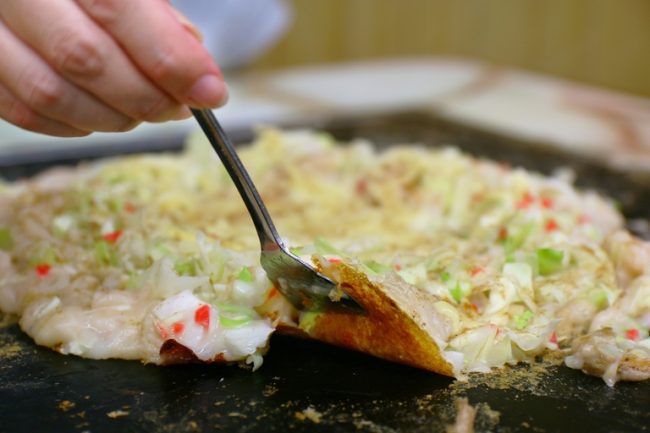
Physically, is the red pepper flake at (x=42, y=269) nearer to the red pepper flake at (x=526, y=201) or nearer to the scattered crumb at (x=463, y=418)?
the scattered crumb at (x=463, y=418)

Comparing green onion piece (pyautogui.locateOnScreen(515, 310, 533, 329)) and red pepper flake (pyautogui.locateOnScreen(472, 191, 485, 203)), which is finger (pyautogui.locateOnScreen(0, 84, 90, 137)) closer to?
green onion piece (pyautogui.locateOnScreen(515, 310, 533, 329))

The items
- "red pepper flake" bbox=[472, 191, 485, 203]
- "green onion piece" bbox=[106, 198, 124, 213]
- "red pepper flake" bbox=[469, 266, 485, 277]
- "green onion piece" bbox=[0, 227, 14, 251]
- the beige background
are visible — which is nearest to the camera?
"red pepper flake" bbox=[469, 266, 485, 277]

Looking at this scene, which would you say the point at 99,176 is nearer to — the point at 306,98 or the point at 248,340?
the point at 248,340

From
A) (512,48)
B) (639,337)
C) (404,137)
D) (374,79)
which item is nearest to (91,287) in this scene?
(639,337)

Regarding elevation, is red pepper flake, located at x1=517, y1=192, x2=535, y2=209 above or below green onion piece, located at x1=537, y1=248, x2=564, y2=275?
above

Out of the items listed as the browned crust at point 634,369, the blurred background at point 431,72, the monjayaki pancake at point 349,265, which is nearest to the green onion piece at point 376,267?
the monjayaki pancake at point 349,265

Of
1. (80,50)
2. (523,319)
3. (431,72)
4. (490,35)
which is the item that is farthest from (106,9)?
(490,35)

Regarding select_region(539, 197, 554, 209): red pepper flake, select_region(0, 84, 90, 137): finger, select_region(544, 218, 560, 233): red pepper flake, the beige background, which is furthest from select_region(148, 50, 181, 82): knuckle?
the beige background

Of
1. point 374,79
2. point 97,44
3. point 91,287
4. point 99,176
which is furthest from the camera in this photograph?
point 374,79
